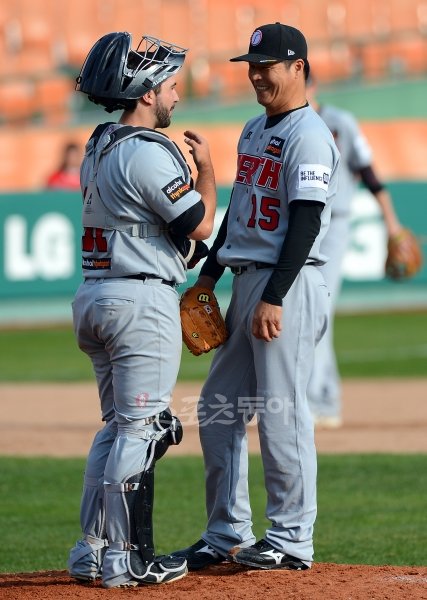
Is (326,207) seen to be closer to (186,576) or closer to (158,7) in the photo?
(186,576)

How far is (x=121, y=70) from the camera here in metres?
4.76

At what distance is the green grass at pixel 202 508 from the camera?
6.07m

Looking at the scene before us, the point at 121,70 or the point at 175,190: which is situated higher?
the point at 121,70

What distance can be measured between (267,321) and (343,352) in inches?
380

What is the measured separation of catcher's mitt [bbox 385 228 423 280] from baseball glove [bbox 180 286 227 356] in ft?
14.2

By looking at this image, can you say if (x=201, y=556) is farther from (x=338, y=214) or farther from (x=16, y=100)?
(x=16, y=100)

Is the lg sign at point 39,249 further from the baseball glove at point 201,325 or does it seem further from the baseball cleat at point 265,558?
the baseball cleat at point 265,558

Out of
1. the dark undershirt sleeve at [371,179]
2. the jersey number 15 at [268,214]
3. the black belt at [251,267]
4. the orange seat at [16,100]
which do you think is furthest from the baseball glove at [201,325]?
the orange seat at [16,100]

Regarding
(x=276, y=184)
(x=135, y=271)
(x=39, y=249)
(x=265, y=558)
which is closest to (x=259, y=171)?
(x=276, y=184)

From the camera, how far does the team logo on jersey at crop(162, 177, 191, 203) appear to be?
4.67 metres

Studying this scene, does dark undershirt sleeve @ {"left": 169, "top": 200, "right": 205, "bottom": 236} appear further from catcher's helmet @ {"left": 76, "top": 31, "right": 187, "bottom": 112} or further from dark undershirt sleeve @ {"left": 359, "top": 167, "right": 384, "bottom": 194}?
dark undershirt sleeve @ {"left": 359, "top": 167, "right": 384, "bottom": 194}

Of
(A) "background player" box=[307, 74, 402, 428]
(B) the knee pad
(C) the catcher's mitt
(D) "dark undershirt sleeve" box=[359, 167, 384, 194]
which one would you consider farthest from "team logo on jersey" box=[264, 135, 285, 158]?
(C) the catcher's mitt

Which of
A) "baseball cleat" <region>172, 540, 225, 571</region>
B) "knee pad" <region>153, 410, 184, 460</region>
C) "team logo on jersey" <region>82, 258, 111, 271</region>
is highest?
"team logo on jersey" <region>82, 258, 111, 271</region>

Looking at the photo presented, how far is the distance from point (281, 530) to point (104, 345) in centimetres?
105
